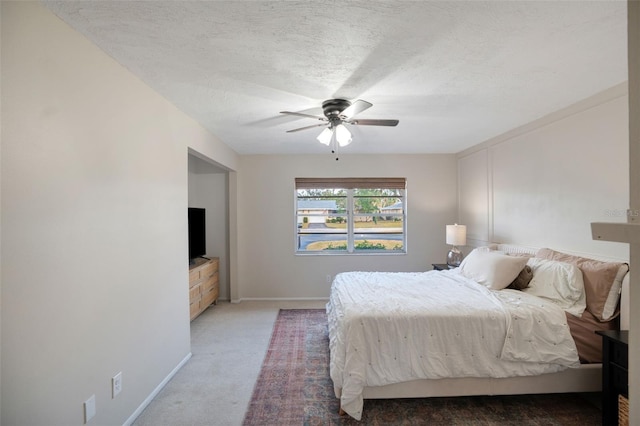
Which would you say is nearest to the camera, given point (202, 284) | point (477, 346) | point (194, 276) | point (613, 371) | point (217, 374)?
point (613, 371)

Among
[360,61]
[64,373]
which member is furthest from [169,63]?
[64,373]

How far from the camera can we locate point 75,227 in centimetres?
152

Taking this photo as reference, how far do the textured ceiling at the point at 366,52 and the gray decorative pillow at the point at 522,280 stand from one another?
1.54 metres

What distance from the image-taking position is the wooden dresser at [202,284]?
3609 mm

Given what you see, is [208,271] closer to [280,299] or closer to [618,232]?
[280,299]

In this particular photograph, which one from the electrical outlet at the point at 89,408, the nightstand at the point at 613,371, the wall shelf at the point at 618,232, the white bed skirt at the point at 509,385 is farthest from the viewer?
the white bed skirt at the point at 509,385

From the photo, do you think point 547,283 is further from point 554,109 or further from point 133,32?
point 133,32

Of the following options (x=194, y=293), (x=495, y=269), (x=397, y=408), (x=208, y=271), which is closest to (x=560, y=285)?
(x=495, y=269)

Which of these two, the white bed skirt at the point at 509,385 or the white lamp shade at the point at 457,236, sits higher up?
the white lamp shade at the point at 457,236

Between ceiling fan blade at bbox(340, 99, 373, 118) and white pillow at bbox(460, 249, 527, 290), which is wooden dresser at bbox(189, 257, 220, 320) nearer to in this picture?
ceiling fan blade at bbox(340, 99, 373, 118)

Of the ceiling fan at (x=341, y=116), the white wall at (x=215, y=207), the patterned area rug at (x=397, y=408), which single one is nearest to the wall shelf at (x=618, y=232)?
the ceiling fan at (x=341, y=116)

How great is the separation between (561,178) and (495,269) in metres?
1.09

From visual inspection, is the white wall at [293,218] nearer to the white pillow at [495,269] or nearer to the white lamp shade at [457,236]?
the white lamp shade at [457,236]

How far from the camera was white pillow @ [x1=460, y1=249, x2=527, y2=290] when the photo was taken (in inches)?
107
